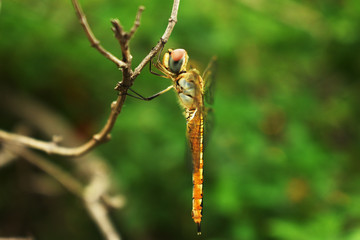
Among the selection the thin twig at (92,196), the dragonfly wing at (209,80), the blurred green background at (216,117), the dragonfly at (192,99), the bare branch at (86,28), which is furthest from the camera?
the blurred green background at (216,117)

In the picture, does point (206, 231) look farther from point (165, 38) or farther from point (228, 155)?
point (165, 38)

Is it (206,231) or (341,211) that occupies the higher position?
(341,211)

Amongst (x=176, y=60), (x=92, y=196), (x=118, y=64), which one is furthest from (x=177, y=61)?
(x=92, y=196)

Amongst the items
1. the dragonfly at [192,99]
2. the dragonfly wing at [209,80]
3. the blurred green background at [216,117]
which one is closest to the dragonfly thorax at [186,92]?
the dragonfly at [192,99]

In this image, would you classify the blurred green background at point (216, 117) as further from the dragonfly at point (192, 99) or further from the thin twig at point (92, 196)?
the dragonfly at point (192, 99)

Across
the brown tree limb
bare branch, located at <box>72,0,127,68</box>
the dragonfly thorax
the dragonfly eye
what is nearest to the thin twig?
the brown tree limb

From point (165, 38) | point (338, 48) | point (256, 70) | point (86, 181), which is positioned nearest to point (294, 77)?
point (256, 70)

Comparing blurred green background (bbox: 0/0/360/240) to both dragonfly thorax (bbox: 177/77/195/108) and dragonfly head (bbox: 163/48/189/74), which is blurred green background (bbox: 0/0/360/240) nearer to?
dragonfly thorax (bbox: 177/77/195/108)
